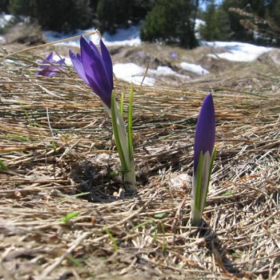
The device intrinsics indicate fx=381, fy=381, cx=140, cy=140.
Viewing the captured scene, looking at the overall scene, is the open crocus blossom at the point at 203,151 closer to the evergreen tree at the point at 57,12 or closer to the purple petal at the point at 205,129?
the purple petal at the point at 205,129

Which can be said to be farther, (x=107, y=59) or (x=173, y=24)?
(x=173, y=24)

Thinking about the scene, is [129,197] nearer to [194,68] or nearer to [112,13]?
[194,68]

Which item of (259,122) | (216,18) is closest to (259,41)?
(216,18)

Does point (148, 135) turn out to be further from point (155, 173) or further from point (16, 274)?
point (16, 274)

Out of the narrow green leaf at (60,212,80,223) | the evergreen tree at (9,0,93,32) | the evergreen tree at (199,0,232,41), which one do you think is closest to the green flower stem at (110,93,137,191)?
the narrow green leaf at (60,212,80,223)

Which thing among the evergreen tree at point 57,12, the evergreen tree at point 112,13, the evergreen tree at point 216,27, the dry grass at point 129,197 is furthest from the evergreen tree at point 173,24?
the dry grass at point 129,197

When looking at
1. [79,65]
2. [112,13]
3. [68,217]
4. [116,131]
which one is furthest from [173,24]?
[68,217]

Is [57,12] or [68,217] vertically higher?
[57,12]

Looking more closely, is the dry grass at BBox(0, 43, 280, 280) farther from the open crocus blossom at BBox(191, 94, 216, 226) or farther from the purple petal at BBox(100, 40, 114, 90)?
the purple petal at BBox(100, 40, 114, 90)
